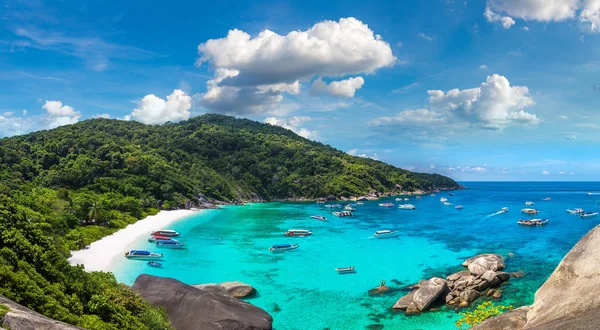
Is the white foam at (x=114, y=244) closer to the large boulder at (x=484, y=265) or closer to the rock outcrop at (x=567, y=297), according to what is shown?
the rock outcrop at (x=567, y=297)

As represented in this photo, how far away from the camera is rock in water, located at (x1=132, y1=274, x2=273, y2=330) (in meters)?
24.1

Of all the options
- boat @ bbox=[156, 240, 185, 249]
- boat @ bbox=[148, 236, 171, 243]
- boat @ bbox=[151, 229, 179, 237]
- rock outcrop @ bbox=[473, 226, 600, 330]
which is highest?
rock outcrop @ bbox=[473, 226, 600, 330]

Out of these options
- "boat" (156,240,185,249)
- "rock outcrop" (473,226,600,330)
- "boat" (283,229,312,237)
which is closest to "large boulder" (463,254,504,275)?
"rock outcrop" (473,226,600,330)

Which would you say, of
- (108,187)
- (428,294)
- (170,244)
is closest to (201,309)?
(428,294)

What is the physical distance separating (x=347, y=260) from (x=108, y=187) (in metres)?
70.7

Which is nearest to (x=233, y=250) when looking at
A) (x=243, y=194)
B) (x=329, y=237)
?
(x=329, y=237)

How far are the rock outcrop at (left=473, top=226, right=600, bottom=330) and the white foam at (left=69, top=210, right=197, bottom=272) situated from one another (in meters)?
29.6

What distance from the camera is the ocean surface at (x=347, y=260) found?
31484 millimetres

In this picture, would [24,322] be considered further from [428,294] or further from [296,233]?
[296,233]

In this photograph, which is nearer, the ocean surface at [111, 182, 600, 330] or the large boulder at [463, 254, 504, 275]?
the ocean surface at [111, 182, 600, 330]

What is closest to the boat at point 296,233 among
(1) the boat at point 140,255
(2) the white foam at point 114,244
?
(2) the white foam at point 114,244

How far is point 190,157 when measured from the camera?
493 ft

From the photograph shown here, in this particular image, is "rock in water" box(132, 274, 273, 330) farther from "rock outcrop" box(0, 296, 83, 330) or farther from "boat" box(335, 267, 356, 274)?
"boat" box(335, 267, 356, 274)

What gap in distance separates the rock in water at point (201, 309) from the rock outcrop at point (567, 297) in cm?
1691
